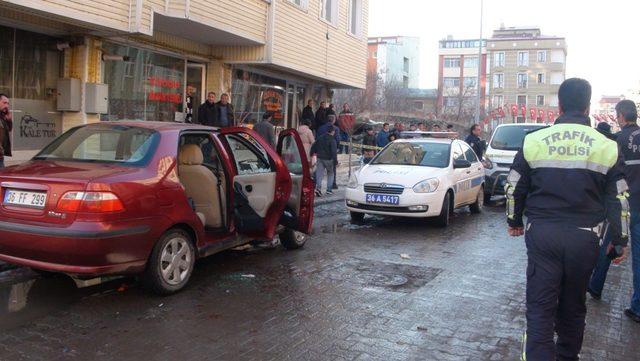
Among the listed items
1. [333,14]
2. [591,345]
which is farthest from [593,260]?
[333,14]

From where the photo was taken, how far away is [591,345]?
Result: 457 cm

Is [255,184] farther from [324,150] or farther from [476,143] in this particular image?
[476,143]

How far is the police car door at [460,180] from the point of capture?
10344 mm

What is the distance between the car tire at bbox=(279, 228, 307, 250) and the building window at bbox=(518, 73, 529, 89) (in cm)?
8133

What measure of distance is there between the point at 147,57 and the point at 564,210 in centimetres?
1048

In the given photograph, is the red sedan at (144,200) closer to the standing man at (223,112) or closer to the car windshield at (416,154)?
the car windshield at (416,154)

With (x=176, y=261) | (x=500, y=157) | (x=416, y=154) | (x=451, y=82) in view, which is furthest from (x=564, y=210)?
(x=451, y=82)

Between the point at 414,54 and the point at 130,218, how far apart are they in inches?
3918

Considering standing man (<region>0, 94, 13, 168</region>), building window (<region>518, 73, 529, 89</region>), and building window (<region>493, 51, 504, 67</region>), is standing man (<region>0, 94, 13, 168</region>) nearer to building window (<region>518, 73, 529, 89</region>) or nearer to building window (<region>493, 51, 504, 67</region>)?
building window (<region>518, 73, 529, 89</region>)

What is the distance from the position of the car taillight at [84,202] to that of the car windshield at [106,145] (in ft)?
2.09

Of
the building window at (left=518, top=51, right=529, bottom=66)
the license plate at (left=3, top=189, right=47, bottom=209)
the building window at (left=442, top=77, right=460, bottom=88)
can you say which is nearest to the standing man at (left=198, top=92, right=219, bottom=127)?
the license plate at (left=3, top=189, right=47, bottom=209)

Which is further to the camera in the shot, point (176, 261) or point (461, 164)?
point (461, 164)

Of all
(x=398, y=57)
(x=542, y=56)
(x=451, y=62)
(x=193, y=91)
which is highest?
(x=398, y=57)

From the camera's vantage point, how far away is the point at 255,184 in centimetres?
674
